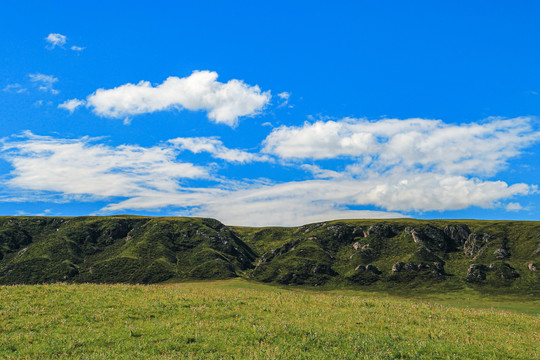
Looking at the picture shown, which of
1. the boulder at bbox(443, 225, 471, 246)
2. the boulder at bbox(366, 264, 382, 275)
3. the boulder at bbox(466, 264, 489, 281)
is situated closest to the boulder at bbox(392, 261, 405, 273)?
the boulder at bbox(366, 264, 382, 275)

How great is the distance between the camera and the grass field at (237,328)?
52.0 feet

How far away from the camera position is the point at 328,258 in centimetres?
17412

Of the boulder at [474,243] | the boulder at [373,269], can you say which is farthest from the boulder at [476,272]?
the boulder at [373,269]

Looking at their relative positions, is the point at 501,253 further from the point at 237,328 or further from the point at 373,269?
the point at 237,328

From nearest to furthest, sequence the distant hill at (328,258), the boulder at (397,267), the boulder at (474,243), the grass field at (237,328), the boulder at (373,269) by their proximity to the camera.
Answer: the grass field at (237,328) → the distant hill at (328,258) → the boulder at (397,267) → the boulder at (373,269) → the boulder at (474,243)

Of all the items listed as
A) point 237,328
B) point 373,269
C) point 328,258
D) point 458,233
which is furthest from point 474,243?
point 237,328

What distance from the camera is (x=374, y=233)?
188250 mm

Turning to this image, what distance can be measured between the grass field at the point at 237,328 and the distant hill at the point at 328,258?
12361 cm

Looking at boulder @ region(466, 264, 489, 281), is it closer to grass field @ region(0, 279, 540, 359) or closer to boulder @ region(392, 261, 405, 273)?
boulder @ region(392, 261, 405, 273)

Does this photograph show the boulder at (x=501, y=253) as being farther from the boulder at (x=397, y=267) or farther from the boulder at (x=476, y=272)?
the boulder at (x=397, y=267)

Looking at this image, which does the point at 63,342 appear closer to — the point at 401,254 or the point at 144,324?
the point at 144,324

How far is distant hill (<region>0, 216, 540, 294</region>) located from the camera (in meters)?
139

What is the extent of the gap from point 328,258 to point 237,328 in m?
162

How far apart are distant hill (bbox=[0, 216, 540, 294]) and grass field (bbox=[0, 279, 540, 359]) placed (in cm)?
12361
